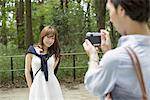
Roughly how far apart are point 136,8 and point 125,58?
277 mm

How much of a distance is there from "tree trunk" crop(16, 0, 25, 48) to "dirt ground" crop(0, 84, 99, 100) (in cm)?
951

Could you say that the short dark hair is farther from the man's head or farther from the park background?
the park background

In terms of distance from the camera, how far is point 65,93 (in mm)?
10523

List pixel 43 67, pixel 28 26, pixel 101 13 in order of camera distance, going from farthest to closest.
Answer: pixel 28 26, pixel 101 13, pixel 43 67

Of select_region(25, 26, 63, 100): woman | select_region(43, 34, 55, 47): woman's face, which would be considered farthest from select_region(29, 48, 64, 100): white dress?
select_region(43, 34, 55, 47): woman's face

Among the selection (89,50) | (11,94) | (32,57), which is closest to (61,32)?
(11,94)

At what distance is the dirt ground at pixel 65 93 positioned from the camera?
10000mm

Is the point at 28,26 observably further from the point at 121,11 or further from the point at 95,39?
the point at 121,11

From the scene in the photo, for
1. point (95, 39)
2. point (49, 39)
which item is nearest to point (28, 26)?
point (49, 39)

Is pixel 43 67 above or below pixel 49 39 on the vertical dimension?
below

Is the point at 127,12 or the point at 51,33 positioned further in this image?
the point at 51,33

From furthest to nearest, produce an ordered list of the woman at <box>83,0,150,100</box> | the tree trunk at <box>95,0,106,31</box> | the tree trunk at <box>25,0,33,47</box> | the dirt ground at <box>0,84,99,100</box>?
the tree trunk at <box>25,0,33,47</box> → the tree trunk at <box>95,0,106,31</box> → the dirt ground at <box>0,84,99,100</box> → the woman at <box>83,0,150,100</box>

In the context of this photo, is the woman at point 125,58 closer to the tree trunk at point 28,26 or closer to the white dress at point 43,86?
the white dress at point 43,86

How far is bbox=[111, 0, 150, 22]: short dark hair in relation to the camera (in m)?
2.11
